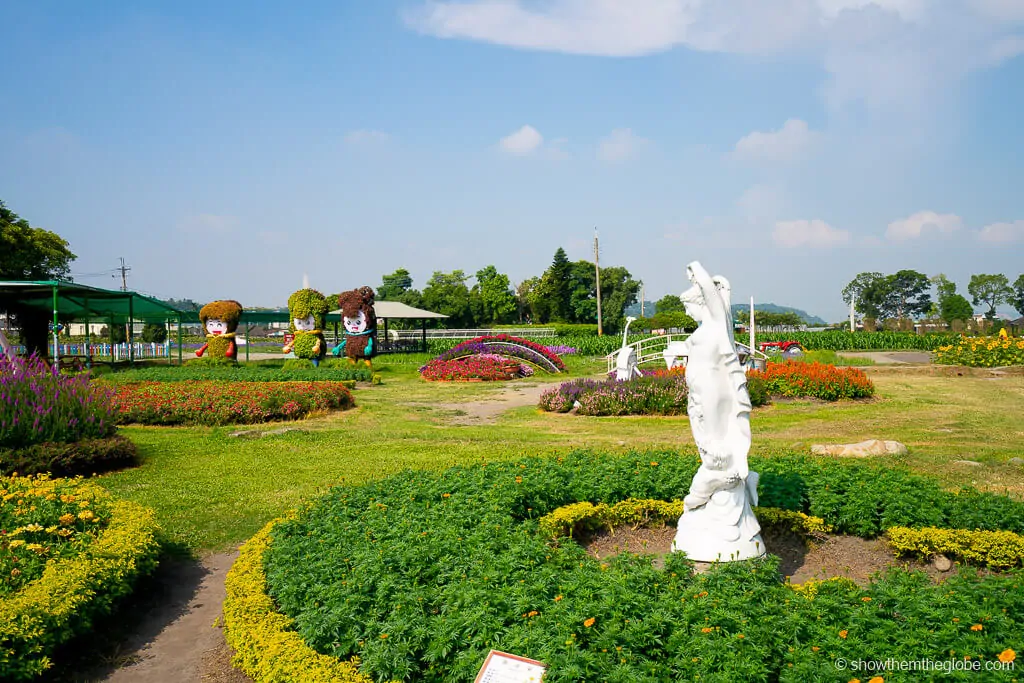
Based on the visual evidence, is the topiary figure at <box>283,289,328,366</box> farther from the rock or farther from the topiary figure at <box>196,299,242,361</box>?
the rock

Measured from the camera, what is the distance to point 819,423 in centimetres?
1214

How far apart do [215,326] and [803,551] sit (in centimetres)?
2386

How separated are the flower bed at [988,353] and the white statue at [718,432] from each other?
22.0m

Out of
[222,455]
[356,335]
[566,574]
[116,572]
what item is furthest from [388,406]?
[566,574]

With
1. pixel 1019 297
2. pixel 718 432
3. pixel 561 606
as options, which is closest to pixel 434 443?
pixel 718 432

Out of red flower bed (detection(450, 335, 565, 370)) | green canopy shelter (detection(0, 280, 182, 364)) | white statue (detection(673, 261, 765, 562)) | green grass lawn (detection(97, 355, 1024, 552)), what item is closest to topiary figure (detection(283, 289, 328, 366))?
red flower bed (detection(450, 335, 565, 370))

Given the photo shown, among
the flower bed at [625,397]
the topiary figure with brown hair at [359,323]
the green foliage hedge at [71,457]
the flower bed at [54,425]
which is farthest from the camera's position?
the topiary figure with brown hair at [359,323]

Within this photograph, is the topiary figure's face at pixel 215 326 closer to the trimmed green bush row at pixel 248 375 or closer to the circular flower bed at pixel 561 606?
the trimmed green bush row at pixel 248 375

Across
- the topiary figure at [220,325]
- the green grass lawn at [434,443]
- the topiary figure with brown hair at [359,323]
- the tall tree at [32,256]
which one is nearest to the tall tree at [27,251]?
the tall tree at [32,256]

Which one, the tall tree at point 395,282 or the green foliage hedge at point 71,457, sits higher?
the tall tree at point 395,282

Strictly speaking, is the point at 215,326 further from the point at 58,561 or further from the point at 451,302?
the point at 451,302

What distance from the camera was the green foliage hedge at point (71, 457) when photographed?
7.78m

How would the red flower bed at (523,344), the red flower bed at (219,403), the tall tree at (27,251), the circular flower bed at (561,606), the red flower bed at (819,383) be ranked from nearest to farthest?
the circular flower bed at (561,606) < the red flower bed at (219,403) < the red flower bed at (819,383) < the red flower bed at (523,344) < the tall tree at (27,251)

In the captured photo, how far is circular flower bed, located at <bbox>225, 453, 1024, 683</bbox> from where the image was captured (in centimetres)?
315
